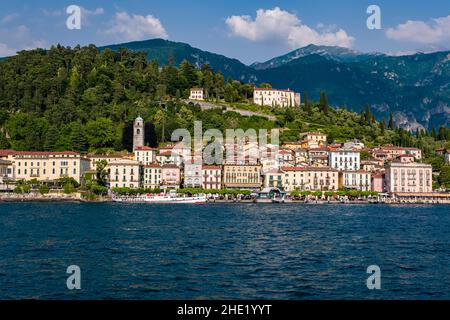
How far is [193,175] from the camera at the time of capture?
76750 millimetres

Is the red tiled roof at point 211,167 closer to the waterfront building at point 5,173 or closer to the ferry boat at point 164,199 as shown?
the ferry boat at point 164,199

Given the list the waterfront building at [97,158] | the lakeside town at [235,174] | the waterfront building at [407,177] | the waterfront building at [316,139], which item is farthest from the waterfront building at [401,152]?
the waterfront building at [97,158]

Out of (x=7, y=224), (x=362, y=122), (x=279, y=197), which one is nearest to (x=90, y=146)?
(x=279, y=197)

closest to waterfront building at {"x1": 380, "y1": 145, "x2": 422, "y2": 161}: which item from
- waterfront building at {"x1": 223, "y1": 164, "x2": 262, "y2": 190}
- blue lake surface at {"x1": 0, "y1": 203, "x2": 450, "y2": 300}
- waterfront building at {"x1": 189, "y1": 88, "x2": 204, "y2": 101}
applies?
waterfront building at {"x1": 223, "y1": 164, "x2": 262, "y2": 190}

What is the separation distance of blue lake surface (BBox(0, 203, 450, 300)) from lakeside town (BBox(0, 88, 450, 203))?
39.7 metres

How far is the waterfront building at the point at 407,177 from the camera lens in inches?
3083

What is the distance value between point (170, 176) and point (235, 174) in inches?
322

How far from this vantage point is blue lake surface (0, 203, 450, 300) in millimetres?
14984

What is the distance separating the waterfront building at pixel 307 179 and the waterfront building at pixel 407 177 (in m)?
7.51

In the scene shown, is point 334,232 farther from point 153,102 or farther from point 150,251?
point 153,102

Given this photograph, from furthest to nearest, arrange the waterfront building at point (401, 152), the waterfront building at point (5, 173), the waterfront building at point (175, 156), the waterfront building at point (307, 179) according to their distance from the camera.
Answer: the waterfront building at point (401, 152) → the waterfront building at point (175, 156) → the waterfront building at point (307, 179) → the waterfront building at point (5, 173)

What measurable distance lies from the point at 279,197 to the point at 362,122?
32.4 m

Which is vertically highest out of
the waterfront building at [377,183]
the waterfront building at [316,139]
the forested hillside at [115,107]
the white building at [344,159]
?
the forested hillside at [115,107]

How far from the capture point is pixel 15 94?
94.2m
